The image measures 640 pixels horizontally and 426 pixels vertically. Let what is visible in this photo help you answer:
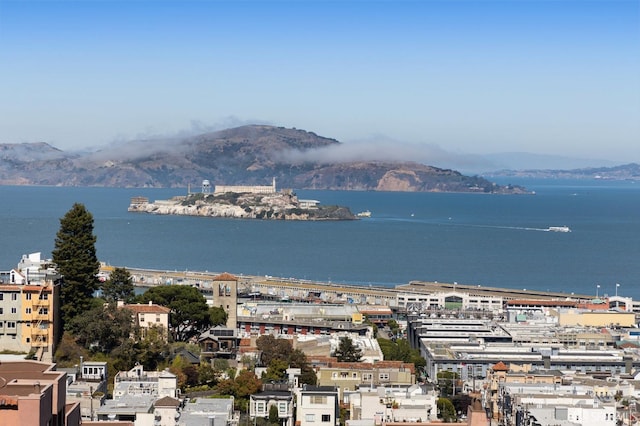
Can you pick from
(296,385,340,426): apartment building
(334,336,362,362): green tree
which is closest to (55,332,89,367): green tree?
(296,385,340,426): apartment building

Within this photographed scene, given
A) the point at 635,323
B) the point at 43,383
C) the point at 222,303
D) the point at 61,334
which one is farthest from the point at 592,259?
the point at 43,383

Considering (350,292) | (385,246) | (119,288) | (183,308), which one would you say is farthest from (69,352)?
(385,246)

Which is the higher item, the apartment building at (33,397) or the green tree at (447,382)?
the apartment building at (33,397)

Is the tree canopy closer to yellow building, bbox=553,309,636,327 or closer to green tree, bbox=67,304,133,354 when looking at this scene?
green tree, bbox=67,304,133,354

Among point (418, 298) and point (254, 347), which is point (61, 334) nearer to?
point (254, 347)

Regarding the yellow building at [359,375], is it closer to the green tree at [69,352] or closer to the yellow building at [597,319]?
the green tree at [69,352]

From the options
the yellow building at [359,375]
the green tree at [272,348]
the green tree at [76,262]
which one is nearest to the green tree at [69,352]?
the green tree at [76,262]
